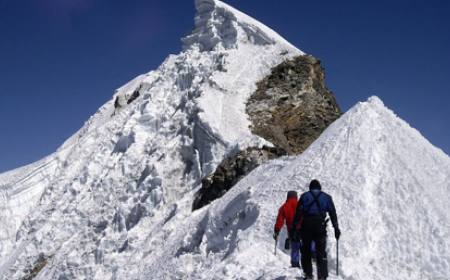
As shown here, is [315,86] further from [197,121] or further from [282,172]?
[282,172]

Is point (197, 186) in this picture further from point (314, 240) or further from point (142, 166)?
point (314, 240)

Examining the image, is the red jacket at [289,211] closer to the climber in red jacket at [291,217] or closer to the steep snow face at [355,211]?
the climber in red jacket at [291,217]

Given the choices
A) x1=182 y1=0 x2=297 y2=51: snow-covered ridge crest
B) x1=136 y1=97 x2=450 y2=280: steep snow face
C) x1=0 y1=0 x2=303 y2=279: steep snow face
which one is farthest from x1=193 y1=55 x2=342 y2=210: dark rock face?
x1=136 y1=97 x2=450 y2=280: steep snow face

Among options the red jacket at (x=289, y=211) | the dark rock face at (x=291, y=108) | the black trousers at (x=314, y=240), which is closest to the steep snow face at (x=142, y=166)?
the dark rock face at (x=291, y=108)

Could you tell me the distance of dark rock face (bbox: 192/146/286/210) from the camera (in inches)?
926

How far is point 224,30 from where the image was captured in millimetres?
37375

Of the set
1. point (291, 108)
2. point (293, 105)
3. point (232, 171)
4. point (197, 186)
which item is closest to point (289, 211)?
point (232, 171)

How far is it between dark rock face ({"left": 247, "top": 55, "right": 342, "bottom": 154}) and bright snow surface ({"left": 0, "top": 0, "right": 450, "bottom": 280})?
0.80 meters

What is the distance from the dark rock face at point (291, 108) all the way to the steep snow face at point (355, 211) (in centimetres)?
698

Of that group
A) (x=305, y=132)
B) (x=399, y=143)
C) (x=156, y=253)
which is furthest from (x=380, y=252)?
(x=305, y=132)

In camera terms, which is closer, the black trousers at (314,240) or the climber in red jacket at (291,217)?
the black trousers at (314,240)

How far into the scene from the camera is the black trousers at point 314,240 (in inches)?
371

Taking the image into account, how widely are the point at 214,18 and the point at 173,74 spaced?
4966mm

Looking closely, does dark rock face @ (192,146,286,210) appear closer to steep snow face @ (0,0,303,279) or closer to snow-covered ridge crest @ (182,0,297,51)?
steep snow face @ (0,0,303,279)
